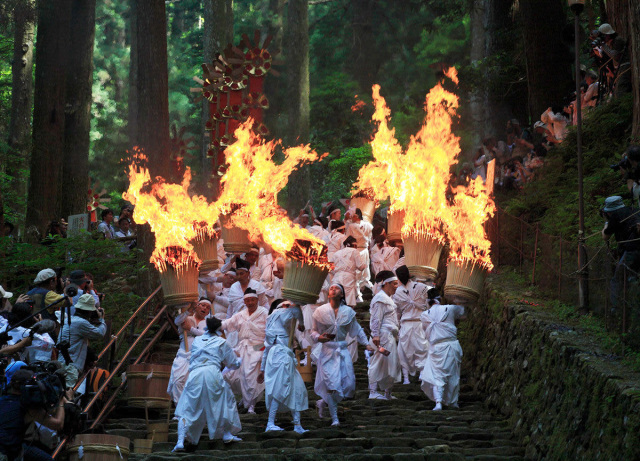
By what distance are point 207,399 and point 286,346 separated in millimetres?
1319

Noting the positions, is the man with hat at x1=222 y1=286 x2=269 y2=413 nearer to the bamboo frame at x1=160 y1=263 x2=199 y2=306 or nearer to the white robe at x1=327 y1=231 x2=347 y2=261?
the bamboo frame at x1=160 y1=263 x2=199 y2=306

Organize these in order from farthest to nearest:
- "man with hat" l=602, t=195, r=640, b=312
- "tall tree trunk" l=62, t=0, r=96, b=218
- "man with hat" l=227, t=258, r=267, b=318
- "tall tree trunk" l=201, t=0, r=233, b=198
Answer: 1. "tall tree trunk" l=201, t=0, r=233, b=198
2. "tall tree trunk" l=62, t=0, r=96, b=218
3. "man with hat" l=227, t=258, r=267, b=318
4. "man with hat" l=602, t=195, r=640, b=312

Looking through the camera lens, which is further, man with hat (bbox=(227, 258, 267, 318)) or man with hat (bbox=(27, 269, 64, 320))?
man with hat (bbox=(227, 258, 267, 318))

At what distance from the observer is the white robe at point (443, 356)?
12688 millimetres

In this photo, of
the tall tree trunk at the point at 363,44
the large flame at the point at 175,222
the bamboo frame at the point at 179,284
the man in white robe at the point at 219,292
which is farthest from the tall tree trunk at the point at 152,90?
the tall tree trunk at the point at 363,44

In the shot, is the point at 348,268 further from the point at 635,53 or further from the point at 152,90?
the point at 635,53

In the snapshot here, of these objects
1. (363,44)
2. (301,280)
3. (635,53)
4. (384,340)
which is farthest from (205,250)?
(363,44)

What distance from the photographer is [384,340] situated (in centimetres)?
1371

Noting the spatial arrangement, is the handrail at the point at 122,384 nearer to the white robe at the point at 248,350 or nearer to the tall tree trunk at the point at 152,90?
the white robe at the point at 248,350

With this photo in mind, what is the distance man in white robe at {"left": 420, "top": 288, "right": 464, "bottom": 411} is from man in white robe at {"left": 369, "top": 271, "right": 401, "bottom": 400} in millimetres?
597

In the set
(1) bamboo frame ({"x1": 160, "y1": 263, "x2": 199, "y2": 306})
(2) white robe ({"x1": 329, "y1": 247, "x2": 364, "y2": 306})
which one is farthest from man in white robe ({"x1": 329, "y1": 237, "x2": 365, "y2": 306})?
(1) bamboo frame ({"x1": 160, "y1": 263, "x2": 199, "y2": 306})

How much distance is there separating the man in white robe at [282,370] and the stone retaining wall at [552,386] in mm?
2711

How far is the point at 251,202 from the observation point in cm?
1105

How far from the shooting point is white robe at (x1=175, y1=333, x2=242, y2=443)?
35.2ft
